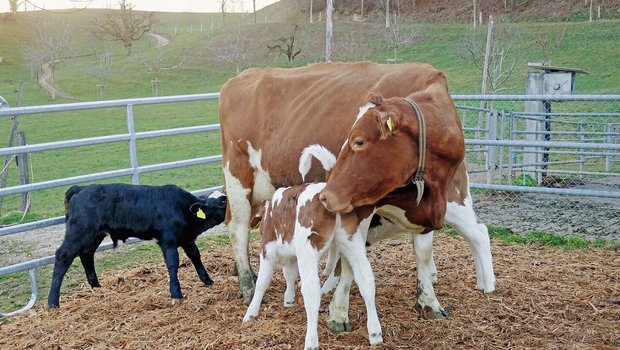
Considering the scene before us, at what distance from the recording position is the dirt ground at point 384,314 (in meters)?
4.76

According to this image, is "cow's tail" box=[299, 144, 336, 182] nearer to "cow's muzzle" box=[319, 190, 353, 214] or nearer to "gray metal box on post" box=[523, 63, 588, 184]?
"cow's muzzle" box=[319, 190, 353, 214]

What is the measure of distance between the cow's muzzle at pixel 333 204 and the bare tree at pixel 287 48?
42.0 meters

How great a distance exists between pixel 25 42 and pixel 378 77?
228 feet

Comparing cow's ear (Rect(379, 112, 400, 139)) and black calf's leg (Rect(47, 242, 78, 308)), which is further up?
cow's ear (Rect(379, 112, 400, 139))

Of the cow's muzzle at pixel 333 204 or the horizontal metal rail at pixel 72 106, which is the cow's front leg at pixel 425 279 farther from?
the horizontal metal rail at pixel 72 106

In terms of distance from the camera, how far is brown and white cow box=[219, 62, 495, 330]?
4.32 meters

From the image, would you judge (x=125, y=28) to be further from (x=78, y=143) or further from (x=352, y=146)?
(x=352, y=146)

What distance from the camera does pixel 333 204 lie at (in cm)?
432

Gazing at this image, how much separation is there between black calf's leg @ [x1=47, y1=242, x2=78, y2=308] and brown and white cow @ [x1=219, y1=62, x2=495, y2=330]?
4.42ft

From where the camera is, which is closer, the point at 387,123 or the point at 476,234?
the point at 387,123

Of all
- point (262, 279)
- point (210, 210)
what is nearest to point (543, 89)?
point (210, 210)

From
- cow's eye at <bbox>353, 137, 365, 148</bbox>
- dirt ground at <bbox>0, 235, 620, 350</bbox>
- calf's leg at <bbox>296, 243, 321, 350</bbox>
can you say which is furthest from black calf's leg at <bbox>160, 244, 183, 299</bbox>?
cow's eye at <bbox>353, 137, 365, 148</bbox>

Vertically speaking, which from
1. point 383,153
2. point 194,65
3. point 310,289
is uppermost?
point 194,65

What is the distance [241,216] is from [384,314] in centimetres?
160
